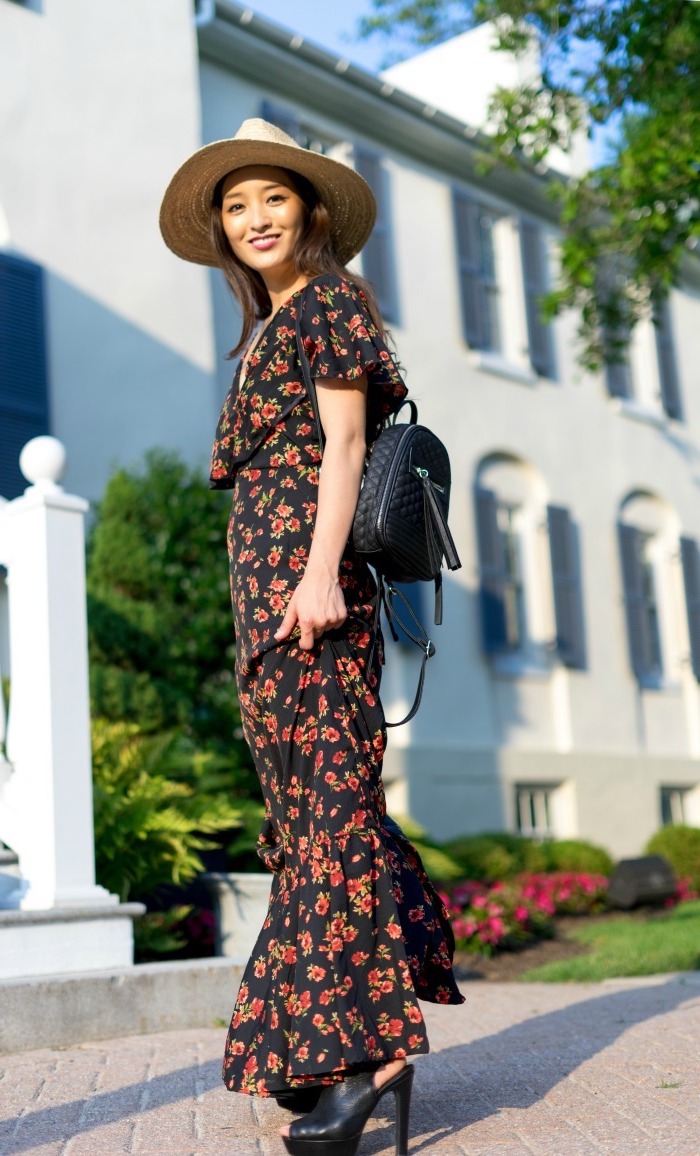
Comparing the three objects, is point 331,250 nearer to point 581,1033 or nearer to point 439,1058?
point 439,1058

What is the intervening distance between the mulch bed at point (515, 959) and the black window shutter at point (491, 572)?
393 centimetres

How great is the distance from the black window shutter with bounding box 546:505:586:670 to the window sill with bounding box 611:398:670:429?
1.82 meters

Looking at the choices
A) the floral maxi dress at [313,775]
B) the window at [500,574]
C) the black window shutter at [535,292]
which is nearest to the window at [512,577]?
the window at [500,574]

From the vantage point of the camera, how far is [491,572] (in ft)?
44.0

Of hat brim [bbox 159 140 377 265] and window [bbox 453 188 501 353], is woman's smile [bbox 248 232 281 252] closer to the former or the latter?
hat brim [bbox 159 140 377 265]

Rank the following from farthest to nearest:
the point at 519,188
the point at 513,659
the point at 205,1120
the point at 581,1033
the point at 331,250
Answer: the point at 519,188 → the point at 513,659 → the point at 581,1033 → the point at 331,250 → the point at 205,1120

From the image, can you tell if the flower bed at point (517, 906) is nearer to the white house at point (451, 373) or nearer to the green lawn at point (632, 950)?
the green lawn at point (632, 950)

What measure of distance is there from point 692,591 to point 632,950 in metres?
8.98

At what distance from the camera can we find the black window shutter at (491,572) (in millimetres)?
13195

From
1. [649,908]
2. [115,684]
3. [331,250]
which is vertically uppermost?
[331,250]

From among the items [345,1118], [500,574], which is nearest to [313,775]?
[345,1118]

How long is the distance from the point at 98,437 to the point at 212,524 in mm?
1840

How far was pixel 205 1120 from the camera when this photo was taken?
310cm

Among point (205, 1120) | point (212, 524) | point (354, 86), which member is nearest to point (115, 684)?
point (212, 524)
